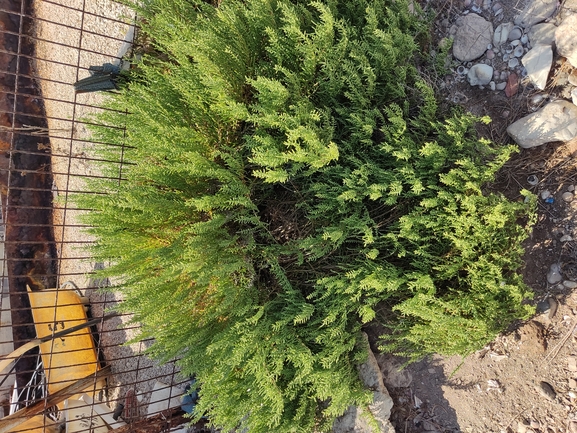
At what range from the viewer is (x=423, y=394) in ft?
7.89

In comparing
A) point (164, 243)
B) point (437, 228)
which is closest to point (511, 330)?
point (437, 228)

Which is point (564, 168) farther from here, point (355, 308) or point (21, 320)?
point (21, 320)

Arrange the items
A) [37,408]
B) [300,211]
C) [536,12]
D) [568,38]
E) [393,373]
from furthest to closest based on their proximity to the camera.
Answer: [37,408]
[393,373]
[300,211]
[536,12]
[568,38]

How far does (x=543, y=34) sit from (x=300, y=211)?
5.01ft

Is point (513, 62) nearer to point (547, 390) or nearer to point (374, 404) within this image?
point (547, 390)

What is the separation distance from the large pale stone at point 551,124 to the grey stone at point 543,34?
12.6 inches

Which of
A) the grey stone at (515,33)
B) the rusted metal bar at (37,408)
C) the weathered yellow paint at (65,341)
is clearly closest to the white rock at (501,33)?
the grey stone at (515,33)

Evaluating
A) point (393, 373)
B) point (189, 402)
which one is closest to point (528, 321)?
point (393, 373)

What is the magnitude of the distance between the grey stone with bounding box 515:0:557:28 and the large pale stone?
448 mm

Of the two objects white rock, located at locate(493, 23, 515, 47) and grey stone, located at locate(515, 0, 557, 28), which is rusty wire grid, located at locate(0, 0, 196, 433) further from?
grey stone, located at locate(515, 0, 557, 28)

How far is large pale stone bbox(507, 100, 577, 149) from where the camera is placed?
6.61 feet

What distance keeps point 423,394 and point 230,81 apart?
2.05 m

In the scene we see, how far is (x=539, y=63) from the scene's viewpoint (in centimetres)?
206

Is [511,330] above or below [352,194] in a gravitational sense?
below
